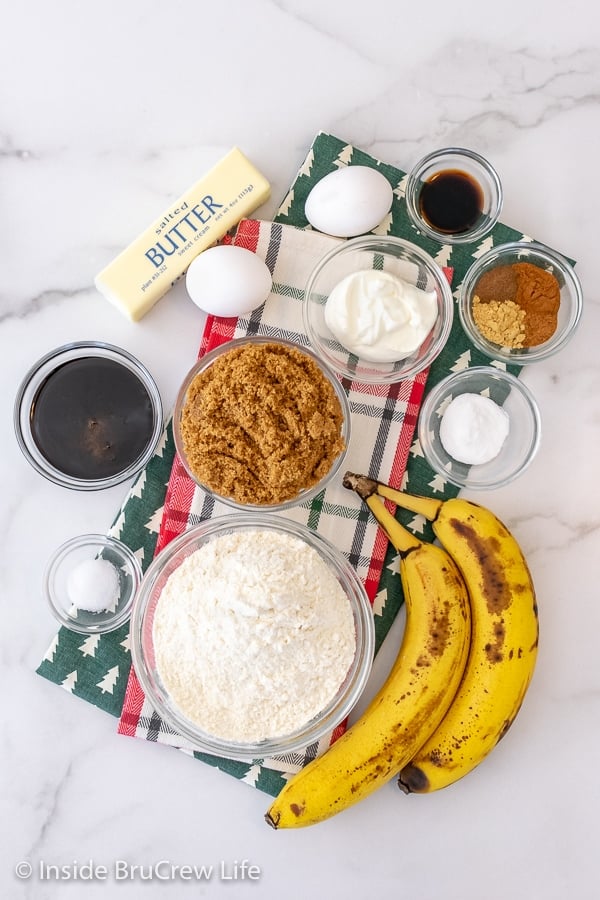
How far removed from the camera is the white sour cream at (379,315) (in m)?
1.37

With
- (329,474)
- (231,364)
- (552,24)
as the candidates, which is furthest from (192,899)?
(552,24)

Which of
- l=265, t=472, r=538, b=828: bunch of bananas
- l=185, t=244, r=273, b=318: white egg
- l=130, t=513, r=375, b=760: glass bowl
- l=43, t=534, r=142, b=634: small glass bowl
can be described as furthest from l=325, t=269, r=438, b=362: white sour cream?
l=43, t=534, r=142, b=634: small glass bowl

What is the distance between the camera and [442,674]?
4.41 ft

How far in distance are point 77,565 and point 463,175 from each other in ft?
3.79

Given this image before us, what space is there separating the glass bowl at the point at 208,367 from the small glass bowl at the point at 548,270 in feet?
1.04

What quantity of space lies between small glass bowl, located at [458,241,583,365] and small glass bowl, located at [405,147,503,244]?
0.20 ft

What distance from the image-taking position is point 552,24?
1534 mm

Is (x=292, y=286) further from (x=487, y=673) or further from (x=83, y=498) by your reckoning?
(x=487, y=673)

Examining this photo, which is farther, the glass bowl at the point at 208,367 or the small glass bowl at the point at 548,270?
the small glass bowl at the point at 548,270

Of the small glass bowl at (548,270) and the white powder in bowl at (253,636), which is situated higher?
the small glass bowl at (548,270)

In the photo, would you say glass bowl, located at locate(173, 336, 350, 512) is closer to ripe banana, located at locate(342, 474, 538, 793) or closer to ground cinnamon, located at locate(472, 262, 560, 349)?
ripe banana, located at locate(342, 474, 538, 793)

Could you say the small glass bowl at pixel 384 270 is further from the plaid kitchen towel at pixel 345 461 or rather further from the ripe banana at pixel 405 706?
the ripe banana at pixel 405 706

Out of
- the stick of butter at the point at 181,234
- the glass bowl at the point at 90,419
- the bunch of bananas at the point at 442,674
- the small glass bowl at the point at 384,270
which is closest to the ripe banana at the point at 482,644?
the bunch of bananas at the point at 442,674

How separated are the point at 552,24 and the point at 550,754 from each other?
1580 mm
